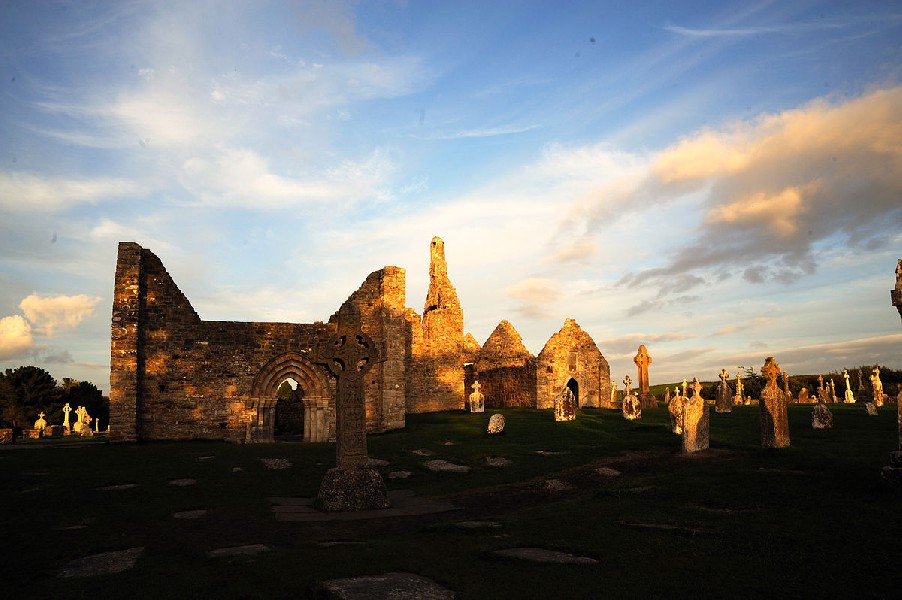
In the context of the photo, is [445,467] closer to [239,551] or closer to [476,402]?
[239,551]

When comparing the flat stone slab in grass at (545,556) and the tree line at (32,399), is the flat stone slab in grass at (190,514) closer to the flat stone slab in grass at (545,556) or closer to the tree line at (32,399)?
the flat stone slab in grass at (545,556)

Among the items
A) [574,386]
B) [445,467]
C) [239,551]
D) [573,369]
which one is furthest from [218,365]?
[574,386]

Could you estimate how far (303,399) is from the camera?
2303 centimetres

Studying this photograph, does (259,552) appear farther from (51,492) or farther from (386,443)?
(386,443)

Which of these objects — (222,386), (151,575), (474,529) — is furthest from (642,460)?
(222,386)

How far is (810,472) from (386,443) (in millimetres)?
12434

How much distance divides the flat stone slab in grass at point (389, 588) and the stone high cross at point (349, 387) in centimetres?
586

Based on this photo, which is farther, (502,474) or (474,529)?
(502,474)

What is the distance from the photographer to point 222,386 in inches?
869

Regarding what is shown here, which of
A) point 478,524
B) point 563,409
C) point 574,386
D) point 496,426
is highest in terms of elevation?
point 574,386

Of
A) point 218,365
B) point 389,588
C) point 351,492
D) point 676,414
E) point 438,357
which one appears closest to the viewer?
point 389,588

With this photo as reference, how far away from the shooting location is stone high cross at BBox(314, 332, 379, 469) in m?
12.1

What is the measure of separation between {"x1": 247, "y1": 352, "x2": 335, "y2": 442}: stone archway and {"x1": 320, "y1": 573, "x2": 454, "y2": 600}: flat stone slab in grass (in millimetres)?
17144

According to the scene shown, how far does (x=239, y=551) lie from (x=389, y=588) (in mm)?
2773
